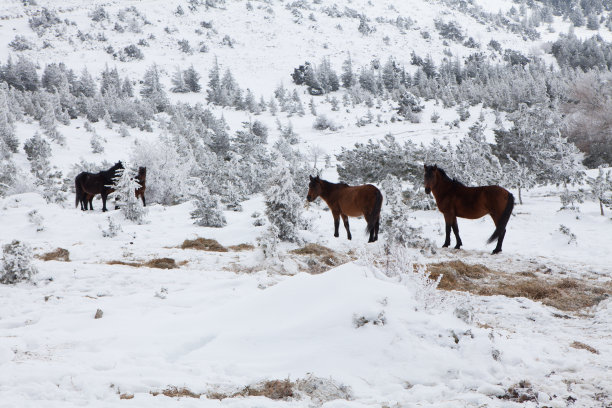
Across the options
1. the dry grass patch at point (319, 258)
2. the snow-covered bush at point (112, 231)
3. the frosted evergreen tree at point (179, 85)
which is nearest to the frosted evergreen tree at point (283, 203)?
the dry grass patch at point (319, 258)

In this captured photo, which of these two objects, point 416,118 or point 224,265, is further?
point 416,118

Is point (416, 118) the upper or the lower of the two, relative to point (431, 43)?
lower

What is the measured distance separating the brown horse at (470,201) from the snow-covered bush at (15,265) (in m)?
8.28

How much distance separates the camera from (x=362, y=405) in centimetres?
277

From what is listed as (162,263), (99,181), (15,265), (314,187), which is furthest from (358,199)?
(99,181)

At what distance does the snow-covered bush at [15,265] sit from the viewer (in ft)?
18.9

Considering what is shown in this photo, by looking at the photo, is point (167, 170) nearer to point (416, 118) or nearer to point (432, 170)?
point (432, 170)

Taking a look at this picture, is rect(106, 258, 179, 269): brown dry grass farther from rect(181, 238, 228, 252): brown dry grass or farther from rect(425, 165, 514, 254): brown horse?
rect(425, 165, 514, 254): brown horse

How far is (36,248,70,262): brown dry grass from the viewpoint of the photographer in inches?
297

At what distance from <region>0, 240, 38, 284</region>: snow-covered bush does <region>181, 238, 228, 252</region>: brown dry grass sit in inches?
133

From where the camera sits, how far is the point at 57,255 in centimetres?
768

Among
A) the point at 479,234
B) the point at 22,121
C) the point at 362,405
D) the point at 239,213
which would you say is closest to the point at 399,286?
the point at 362,405

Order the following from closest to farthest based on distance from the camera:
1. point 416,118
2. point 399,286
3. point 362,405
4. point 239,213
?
point 362,405, point 399,286, point 239,213, point 416,118

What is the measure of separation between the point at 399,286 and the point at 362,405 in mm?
2027
